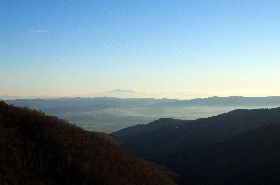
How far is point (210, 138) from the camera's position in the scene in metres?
77.4

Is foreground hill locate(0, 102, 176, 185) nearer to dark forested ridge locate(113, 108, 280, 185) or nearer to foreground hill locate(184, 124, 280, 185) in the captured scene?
foreground hill locate(184, 124, 280, 185)

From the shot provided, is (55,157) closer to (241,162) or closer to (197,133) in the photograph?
(241,162)

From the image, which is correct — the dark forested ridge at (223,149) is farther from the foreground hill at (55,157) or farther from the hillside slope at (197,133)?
the foreground hill at (55,157)

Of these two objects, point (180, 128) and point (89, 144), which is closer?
point (89, 144)

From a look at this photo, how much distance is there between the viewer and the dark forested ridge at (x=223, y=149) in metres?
44.9

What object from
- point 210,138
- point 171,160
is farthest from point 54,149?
point 210,138

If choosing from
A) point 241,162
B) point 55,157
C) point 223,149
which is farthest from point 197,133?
point 55,157

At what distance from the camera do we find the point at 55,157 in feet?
98.9

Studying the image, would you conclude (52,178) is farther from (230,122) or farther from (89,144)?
(230,122)

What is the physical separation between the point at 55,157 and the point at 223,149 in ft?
104

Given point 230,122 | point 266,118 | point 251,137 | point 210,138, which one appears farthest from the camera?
point 230,122

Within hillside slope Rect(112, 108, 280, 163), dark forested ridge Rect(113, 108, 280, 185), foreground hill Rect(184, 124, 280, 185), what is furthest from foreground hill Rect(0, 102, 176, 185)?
hillside slope Rect(112, 108, 280, 163)

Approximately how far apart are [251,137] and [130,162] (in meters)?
26.7

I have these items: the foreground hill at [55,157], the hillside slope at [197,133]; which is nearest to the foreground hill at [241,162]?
the foreground hill at [55,157]
